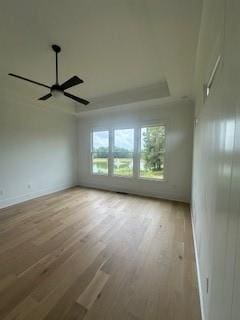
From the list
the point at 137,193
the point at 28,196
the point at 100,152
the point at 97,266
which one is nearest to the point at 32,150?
the point at 28,196

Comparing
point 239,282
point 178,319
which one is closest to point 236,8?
point 239,282

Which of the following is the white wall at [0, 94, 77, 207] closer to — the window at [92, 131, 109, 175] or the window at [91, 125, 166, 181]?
the window at [92, 131, 109, 175]

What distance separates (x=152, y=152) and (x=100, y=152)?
6.05 ft

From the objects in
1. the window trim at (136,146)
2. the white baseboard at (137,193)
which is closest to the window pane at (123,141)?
the window trim at (136,146)

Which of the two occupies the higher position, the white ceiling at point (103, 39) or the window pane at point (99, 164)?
the white ceiling at point (103, 39)

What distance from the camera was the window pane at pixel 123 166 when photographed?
4973 millimetres

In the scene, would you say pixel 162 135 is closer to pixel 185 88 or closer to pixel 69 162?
pixel 185 88

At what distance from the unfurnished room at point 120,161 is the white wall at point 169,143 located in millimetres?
33

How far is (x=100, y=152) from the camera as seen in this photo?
5531 millimetres

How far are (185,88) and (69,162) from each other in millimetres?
4105

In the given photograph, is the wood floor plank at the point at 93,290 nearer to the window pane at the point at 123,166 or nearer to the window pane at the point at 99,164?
the window pane at the point at 123,166

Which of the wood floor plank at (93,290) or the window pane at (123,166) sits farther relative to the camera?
the window pane at (123,166)

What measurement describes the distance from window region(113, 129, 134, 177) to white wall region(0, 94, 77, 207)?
157 centimetres

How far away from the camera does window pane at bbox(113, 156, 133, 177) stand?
16.3ft
